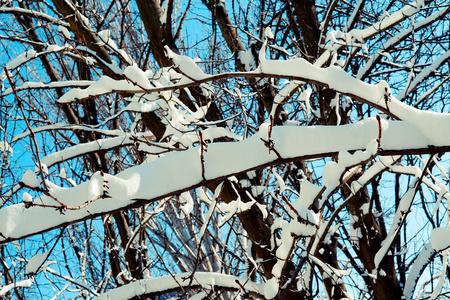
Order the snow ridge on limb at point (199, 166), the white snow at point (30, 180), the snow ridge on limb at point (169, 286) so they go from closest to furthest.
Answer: the white snow at point (30, 180) → the snow ridge on limb at point (199, 166) → the snow ridge on limb at point (169, 286)

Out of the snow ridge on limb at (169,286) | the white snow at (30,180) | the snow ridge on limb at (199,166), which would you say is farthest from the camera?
the snow ridge on limb at (169,286)

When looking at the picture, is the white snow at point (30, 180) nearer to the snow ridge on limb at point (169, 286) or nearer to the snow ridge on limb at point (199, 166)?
the snow ridge on limb at point (199, 166)

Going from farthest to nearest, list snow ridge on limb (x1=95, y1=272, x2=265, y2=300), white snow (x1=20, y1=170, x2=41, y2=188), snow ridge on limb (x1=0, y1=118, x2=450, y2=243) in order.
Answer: snow ridge on limb (x1=95, y1=272, x2=265, y2=300), snow ridge on limb (x1=0, y1=118, x2=450, y2=243), white snow (x1=20, y1=170, x2=41, y2=188)

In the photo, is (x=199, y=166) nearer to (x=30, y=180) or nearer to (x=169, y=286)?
(x=30, y=180)

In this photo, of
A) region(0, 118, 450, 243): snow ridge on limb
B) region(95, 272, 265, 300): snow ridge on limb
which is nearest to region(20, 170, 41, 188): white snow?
region(0, 118, 450, 243): snow ridge on limb

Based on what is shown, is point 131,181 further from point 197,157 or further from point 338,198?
point 338,198

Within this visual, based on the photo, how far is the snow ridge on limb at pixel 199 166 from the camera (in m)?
1.39

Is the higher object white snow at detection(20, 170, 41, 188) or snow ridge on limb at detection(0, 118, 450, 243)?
snow ridge on limb at detection(0, 118, 450, 243)

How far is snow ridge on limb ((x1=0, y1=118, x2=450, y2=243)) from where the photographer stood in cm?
139

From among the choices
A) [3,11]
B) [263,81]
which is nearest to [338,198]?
[263,81]

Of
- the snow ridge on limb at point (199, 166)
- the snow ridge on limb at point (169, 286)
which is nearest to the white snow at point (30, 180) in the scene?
the snow ridge on limb at point (199, 166)

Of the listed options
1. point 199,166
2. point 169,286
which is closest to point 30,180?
point 199,166

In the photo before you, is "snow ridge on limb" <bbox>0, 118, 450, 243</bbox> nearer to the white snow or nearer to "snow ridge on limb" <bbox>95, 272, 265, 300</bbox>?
the white snow

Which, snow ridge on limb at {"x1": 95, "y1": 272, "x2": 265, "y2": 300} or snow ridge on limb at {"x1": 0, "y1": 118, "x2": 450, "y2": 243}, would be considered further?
snow ridge on limb at {"x1": 95, "y1": 272, "x2": 265, "y2": 300}
